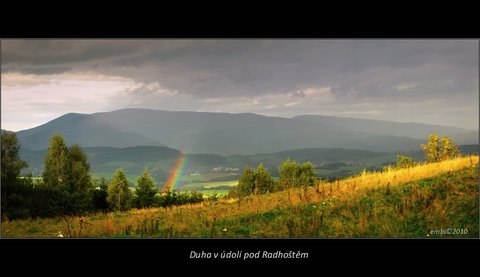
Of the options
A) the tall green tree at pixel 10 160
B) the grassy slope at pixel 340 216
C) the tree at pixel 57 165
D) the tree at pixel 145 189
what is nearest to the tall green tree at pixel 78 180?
the tree at pixel 57 165

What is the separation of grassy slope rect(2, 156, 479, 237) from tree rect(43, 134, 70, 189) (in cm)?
1749

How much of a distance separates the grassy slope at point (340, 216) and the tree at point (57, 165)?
17.5 meters

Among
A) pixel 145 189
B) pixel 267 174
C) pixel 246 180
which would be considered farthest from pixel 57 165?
pixel 267 174

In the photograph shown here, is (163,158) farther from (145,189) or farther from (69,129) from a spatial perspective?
(69,129)

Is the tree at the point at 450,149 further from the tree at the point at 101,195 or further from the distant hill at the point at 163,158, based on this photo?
the tree at the point at 101,195

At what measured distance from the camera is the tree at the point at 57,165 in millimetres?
32781

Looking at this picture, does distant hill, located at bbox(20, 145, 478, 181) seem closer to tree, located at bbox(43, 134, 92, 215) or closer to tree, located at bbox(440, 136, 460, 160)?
tree, located at bbox(43, 134, 92, 215)

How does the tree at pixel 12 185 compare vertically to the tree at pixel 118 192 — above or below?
above

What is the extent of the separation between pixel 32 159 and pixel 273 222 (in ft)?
79.1

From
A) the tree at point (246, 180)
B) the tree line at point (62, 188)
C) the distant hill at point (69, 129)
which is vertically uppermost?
the distant hill at point (69, 129)

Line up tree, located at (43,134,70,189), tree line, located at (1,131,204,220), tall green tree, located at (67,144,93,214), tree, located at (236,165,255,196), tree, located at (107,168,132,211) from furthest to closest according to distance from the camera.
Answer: tree, located at (236,165,255,196)
tree, located at (107,168,132,211)
tall green tree, located at (67,144,93,214)
tree, located at (43,134,70,189)
tree line, located at (1,131,204,220)

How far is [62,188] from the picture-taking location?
40.0 metres

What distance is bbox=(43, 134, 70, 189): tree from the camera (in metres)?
32.8

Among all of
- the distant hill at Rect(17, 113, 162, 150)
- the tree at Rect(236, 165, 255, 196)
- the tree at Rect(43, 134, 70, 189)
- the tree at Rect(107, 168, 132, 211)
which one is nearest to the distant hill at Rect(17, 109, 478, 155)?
the distant hill at Rect(17, 113, 162, 150)
